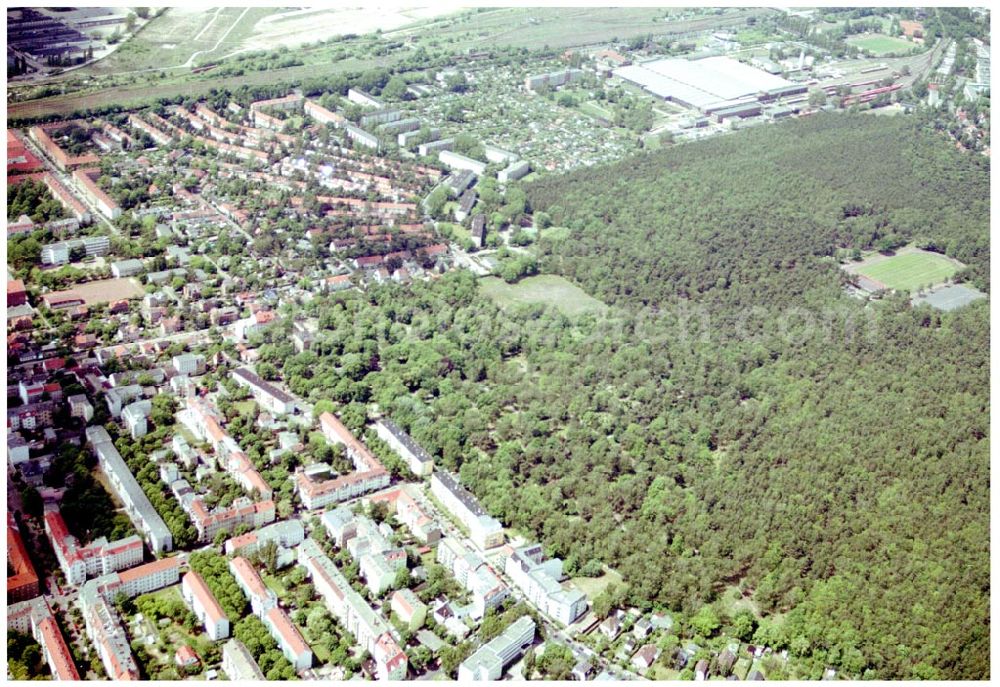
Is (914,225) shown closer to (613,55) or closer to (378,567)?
(613,55)

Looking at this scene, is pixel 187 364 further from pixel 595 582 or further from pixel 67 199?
pixel 595 582

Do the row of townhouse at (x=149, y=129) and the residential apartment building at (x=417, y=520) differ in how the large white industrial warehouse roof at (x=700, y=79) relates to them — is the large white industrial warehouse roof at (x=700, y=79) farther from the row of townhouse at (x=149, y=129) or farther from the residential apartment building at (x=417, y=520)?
the residential apartment building at (x=417, y=520)

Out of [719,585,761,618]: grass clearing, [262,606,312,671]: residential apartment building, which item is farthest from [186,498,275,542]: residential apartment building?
[719,585,761,618]: grass clearing

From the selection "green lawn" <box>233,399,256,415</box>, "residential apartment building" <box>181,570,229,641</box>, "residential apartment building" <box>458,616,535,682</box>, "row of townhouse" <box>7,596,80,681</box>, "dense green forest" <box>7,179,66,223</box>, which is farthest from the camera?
"dense green forest" <box>7,179,66,223</box>

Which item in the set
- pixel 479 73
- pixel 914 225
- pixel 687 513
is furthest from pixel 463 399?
pixel 479 73

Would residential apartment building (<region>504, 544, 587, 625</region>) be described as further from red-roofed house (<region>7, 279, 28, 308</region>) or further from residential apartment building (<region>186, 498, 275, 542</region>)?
red-roofed house (<region>7, 279, 28, 308</region>)

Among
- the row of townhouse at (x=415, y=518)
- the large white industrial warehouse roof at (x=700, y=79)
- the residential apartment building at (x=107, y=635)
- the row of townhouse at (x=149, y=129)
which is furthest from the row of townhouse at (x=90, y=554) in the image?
the large white industrial warehouse roof at (x=700, y=79)

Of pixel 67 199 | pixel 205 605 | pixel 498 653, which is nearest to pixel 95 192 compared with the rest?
pixel 67 199
